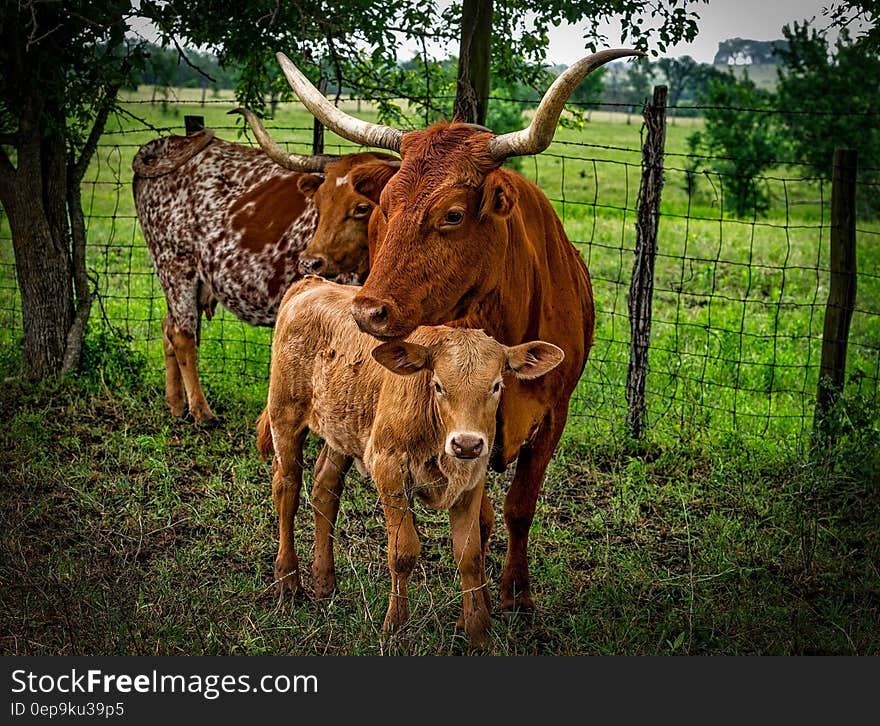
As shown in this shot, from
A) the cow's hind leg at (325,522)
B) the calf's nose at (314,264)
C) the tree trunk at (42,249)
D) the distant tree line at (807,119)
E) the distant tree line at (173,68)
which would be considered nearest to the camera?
the cow's hind leg at (325,522)

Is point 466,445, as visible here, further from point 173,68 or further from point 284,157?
point 173,68

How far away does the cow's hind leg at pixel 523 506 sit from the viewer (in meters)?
4.72

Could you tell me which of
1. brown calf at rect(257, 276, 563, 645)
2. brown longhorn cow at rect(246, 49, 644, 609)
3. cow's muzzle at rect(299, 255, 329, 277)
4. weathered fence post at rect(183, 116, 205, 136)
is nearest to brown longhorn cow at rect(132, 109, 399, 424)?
cow's muzzle at rect(299, 255, 329, 277)

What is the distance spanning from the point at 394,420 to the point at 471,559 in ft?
2.25

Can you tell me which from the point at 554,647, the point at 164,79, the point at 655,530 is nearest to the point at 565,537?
the point at 655,530

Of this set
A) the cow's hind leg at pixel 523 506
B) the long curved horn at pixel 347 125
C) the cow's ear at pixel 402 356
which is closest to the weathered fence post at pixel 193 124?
the long curved horn at pixel 347 125

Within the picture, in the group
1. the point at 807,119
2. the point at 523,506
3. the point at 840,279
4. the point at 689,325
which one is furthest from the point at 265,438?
the point at 807,119

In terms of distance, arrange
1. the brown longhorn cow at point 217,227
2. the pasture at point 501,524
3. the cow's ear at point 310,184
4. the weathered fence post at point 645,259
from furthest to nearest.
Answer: the brown longhorn cow at point 217,227, the weathered fence post at point 645,259, the cow's ear at point 310,184, the pasture at point 501,524

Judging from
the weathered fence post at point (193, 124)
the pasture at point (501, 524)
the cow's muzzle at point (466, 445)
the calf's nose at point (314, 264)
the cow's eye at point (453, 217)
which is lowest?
the pasture at point (501, 524)

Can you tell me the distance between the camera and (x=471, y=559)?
425 centimetres

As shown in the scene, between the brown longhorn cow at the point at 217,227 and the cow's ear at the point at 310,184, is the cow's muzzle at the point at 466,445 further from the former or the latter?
the cow's ear at the point at 310,184

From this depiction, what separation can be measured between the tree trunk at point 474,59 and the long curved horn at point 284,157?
0.97 m

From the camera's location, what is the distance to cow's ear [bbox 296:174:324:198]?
6.68 metres

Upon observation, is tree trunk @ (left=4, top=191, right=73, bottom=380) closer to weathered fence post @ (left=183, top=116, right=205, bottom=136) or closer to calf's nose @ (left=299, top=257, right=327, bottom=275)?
weathered fence post @ (left=183, top=116, right=205, bottom=136)
